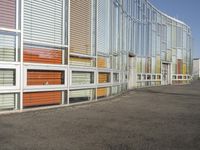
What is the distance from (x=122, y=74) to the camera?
2197 cm

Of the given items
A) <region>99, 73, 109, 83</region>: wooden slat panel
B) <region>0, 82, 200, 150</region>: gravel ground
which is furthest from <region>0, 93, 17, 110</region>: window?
<region>99, 73, 109, 83</region>: wooden slat panel

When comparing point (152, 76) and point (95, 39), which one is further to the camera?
point (152, 76)

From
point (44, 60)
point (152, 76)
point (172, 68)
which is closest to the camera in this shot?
point (44, 60)

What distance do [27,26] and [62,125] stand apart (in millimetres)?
3804

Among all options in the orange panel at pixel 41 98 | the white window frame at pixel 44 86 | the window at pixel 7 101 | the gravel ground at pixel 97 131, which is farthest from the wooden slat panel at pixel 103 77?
the window at pixel 7 101

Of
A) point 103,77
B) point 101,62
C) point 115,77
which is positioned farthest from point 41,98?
point 115,77

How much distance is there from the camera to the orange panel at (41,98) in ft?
36.3

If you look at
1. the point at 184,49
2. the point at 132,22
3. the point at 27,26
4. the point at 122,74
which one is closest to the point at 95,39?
the point at 27,26

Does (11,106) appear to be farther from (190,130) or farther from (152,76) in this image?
(152,76)

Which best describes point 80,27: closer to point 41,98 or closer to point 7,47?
point 41,98

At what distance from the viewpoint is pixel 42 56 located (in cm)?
1169

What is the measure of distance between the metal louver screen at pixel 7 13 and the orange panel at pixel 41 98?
7.12ft

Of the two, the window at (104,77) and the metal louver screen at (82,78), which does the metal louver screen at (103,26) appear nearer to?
the window at (104,77)

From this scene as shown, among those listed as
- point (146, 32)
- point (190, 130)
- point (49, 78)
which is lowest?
point (190, 130)
